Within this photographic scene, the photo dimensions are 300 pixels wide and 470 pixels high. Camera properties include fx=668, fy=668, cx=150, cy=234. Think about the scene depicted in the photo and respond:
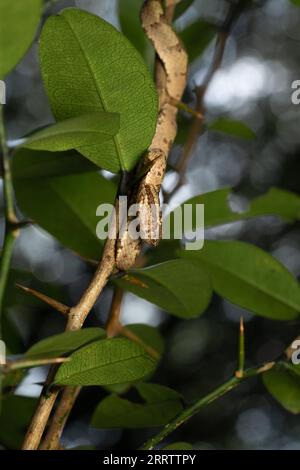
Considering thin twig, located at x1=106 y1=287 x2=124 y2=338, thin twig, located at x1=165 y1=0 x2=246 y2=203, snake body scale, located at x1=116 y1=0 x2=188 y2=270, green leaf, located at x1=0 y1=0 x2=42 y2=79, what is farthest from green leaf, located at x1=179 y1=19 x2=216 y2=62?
green leaf, located at x1=0 y1=0 x2=42 y2=79

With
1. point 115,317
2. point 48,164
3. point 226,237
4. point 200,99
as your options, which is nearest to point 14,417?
point 115,317

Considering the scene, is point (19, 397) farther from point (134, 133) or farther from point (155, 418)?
point (134, 133)

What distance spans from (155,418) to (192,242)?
7.5 inches

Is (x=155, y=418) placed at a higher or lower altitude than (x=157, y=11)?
lower

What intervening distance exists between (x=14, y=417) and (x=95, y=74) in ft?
1.07

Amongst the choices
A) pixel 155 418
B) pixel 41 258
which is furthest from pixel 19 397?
pixel 41 258

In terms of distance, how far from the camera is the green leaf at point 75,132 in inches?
14.5

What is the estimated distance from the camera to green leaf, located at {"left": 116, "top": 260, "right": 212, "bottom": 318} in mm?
493

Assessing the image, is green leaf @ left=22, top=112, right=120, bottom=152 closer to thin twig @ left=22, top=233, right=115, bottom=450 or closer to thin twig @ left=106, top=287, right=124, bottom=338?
thin twig @ left=22, top=233, right=115, bottom=450

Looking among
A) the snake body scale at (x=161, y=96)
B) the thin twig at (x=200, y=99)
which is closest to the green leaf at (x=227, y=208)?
the thin twig at (x=200, y=99)

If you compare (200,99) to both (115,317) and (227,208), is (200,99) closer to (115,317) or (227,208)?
(227,208)

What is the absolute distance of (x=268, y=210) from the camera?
2.37ft

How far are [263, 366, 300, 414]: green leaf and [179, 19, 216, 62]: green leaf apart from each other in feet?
1.24

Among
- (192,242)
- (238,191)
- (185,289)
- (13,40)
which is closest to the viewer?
(13,40)
